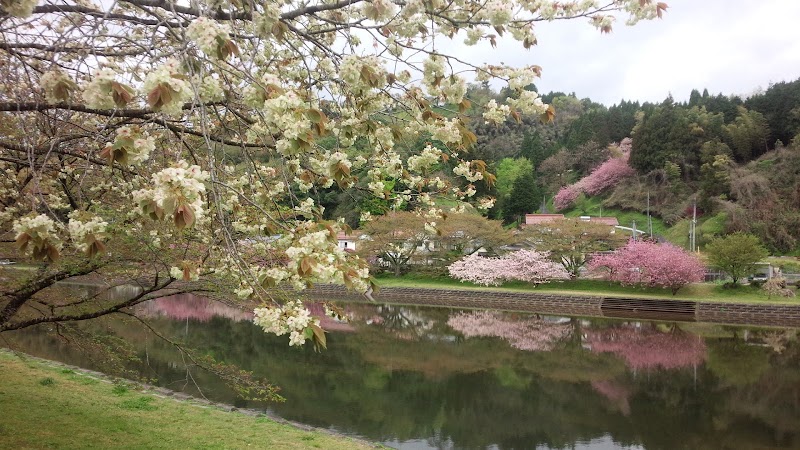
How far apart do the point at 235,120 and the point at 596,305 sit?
2129cm

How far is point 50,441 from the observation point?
517cm

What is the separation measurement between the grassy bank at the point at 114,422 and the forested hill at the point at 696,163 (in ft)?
65.8

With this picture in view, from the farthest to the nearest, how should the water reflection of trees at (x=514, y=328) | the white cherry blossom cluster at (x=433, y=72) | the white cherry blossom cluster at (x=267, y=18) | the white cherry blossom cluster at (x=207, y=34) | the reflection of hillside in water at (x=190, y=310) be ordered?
the reflection of hillside in water at (x=190, y=310), the water reflection of trees at (x=514, y=328), the white cherry blossom cluster at (x=433, y=72), the white cherry blossom cluster at (x=267, y=18), the white cherry blossom cluster at (x=207, y=34)

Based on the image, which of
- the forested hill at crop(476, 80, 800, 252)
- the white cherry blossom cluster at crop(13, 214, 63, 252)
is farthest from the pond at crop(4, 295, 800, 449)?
the forested hill at crop(476, 80, 800, 252)

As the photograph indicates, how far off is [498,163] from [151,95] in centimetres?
4906

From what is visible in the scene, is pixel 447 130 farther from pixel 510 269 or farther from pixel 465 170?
pixel 510 269

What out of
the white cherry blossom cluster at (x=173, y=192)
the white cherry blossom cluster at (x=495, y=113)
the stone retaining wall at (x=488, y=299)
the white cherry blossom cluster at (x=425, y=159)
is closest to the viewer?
the white cherry blossom cluster at (x=173, y=192)

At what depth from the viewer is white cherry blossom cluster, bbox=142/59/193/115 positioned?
168cm

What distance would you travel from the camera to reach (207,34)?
6.10 ft

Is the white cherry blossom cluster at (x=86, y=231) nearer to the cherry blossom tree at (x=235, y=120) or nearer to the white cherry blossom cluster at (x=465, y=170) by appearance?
the cherry blossom tree at (x=235, y=120)

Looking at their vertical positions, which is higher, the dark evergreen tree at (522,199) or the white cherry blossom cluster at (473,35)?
the dark evergreen tree at (522,199)

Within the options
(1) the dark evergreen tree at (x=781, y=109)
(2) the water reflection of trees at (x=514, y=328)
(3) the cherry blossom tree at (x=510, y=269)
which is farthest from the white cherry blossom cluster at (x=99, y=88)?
(1) the dark evergreen tree at (x=781, y=109)

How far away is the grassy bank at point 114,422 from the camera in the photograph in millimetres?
5469

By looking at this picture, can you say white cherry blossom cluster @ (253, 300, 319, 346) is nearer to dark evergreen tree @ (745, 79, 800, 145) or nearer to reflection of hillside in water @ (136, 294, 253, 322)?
reflection of hillside in water @ (136, 294, 253, 322)
